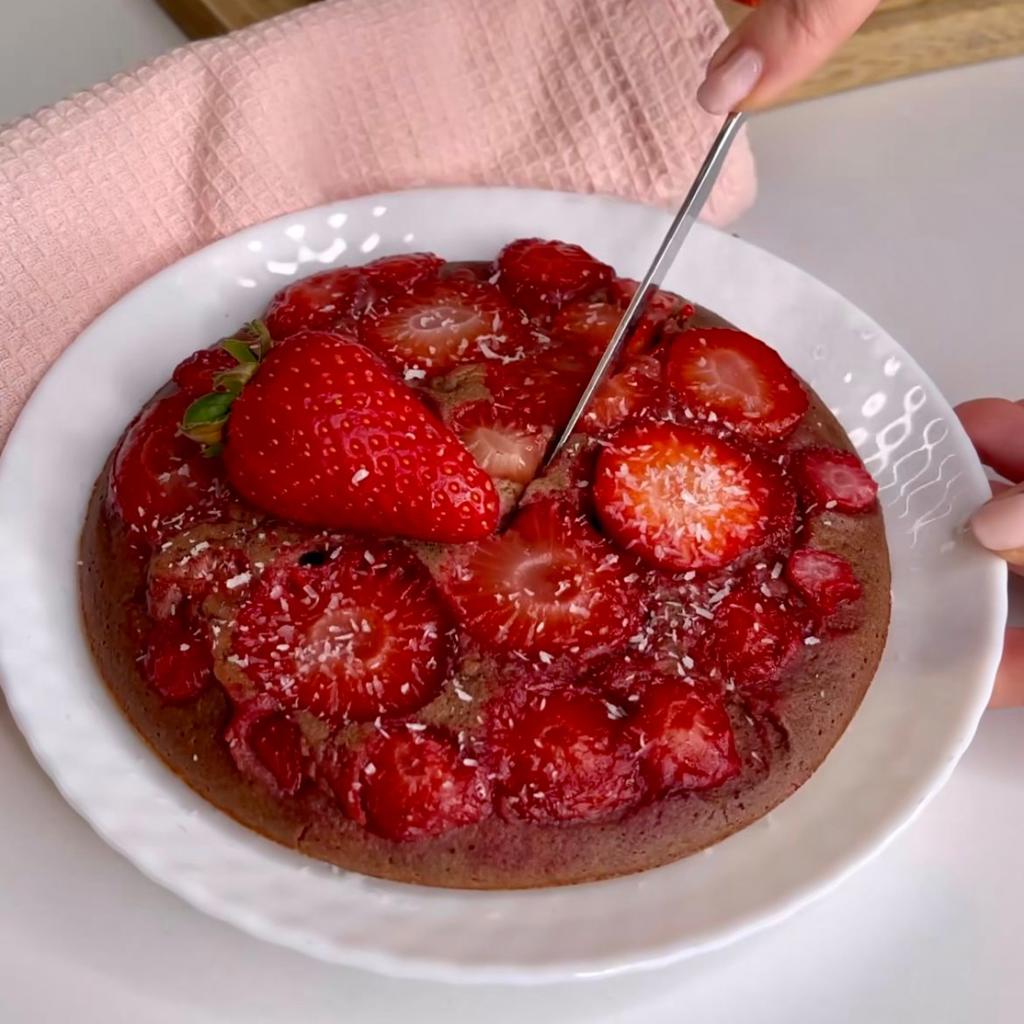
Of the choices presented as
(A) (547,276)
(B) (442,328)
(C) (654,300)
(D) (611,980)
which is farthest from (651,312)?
(D) (611,980)

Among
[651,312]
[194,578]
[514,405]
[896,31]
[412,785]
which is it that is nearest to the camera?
[412,785]

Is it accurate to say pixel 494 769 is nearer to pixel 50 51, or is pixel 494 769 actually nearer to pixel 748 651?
pixel 748 651

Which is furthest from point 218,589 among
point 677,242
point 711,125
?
point 711,125

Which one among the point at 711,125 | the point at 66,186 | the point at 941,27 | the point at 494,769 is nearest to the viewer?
the point at 494,769

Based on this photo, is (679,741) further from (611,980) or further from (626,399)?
(626,399)

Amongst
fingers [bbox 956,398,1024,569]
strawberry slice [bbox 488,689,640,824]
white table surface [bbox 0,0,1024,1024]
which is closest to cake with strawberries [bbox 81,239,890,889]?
strawberry slice [bbox 488,689,640,824]

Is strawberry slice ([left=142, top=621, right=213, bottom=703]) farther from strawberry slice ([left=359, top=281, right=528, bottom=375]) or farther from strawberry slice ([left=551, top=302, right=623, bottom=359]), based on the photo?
strawberry slice ([left=551, top=302, right=623, bottom=359])
